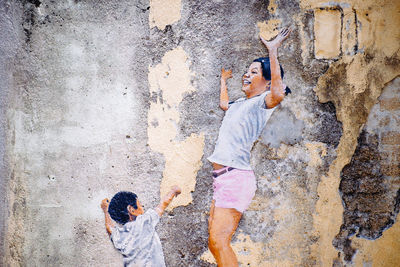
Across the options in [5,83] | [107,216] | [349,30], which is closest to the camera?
[349,30]

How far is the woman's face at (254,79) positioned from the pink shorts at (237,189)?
524 millimetres

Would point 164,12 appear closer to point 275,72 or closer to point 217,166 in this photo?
point 275,72

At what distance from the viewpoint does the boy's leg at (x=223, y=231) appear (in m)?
1.96

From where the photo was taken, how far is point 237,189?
196 centimetres

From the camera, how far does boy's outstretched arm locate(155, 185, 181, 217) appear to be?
2.00 m

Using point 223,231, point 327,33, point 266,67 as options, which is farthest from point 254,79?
point 223,231

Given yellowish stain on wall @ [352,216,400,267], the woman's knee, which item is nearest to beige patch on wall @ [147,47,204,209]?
the woman's knee

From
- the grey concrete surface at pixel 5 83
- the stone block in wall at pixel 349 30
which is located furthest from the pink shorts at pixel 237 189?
the grey concrete surface at pixel 5 83

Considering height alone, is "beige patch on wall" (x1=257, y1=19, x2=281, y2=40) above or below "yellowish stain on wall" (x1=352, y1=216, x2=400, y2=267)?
above

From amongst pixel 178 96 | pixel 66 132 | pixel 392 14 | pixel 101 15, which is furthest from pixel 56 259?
pixel 392 14

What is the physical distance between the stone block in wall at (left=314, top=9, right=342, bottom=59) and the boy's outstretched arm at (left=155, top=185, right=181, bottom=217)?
1.22 metres

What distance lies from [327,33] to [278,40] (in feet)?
1.02

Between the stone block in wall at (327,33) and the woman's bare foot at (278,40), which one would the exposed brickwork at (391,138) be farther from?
the woman's bare foot at (278,40)

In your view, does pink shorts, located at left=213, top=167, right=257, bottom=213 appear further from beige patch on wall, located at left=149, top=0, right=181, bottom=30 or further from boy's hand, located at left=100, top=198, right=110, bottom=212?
beige patch on wall, located at left=149, top=0, right=181, bottom=30
